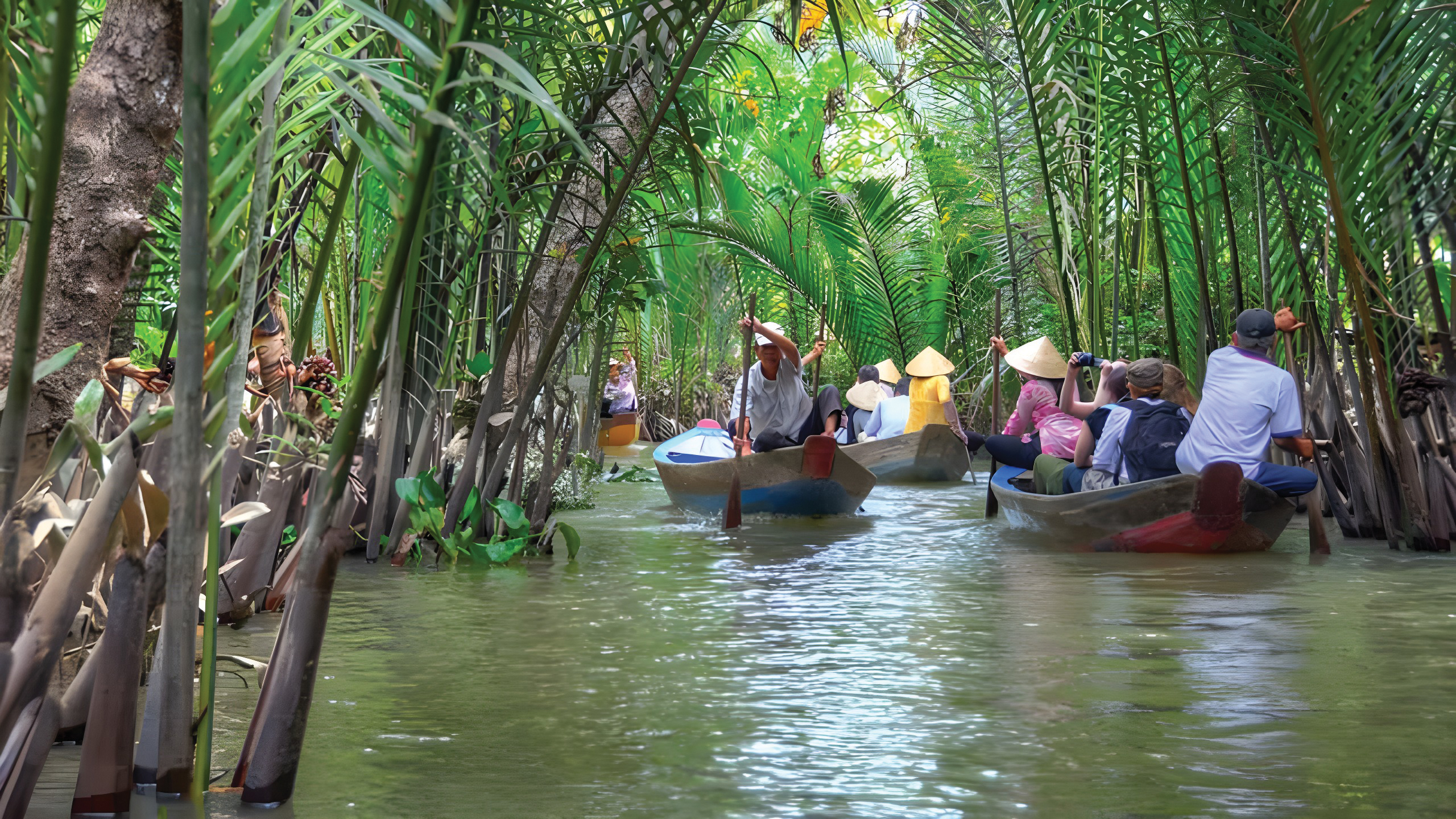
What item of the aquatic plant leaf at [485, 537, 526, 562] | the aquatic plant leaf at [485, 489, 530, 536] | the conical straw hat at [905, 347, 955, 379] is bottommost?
the aquatic plant leaf at [485, 537, 526, 562]

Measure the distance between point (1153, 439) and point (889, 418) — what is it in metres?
6.79

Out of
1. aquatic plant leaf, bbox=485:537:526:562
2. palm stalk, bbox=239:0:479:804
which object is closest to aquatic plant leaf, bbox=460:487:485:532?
aquatic plant leaf, bbox=485:537:526:562

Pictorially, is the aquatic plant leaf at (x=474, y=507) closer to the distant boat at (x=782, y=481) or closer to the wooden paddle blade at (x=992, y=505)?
the distant boat at (x=782, y=481)

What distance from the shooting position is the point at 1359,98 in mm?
6070

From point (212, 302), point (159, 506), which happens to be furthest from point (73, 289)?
point (159, 506)

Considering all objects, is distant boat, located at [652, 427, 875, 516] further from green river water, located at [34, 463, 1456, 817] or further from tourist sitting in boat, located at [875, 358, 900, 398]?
tourist sitting in boat, located at [875, 358, 900, 398]

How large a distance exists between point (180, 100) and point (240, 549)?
2279mm

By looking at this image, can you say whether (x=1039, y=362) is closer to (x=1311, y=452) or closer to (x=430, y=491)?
(x=1311, y=452)

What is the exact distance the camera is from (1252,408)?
716 centimetres

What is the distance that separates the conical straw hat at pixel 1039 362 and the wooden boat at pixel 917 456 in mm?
3591

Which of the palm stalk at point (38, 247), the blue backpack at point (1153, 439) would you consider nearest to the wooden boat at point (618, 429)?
the blue backpack at point (1153, 439)

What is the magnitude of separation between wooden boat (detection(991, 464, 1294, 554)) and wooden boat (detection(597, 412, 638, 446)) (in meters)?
13.9

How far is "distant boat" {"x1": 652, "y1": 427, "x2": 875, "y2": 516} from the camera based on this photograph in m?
9.82

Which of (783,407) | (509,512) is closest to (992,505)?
(783,407)
